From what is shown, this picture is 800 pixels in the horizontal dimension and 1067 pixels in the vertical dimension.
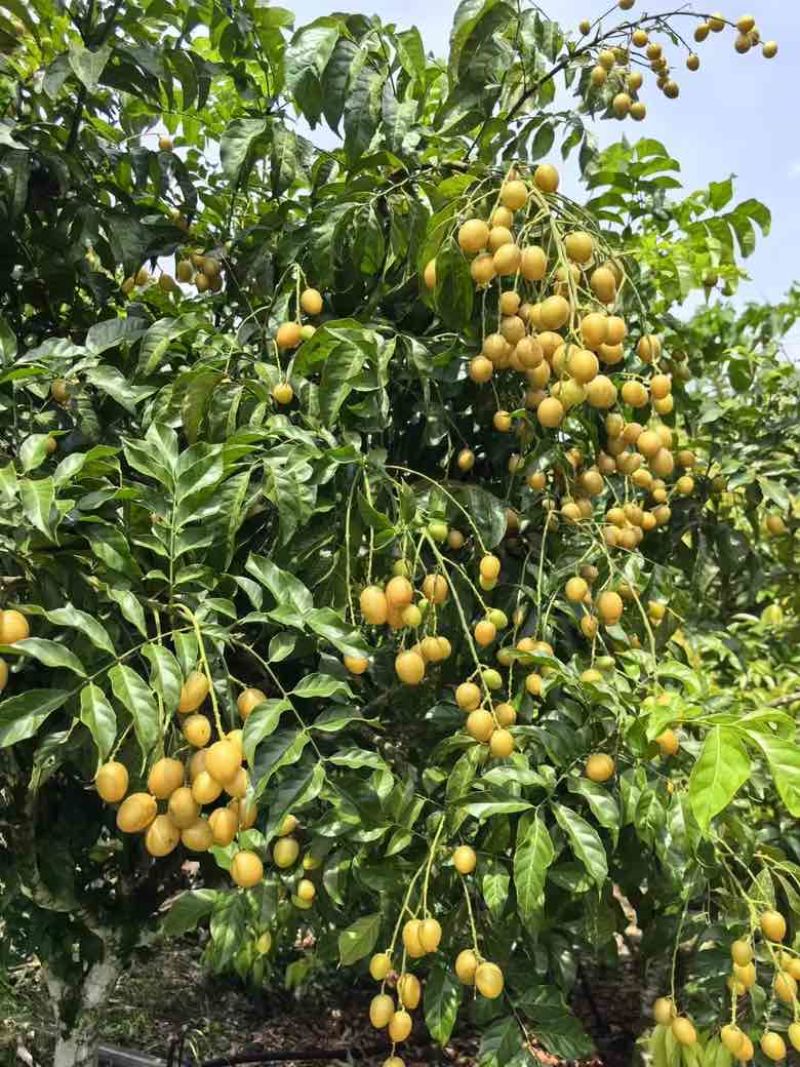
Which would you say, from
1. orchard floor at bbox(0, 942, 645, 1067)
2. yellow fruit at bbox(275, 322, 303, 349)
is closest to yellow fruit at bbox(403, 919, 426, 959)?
yellow fruit at bbox(275, 322, 303, 349)

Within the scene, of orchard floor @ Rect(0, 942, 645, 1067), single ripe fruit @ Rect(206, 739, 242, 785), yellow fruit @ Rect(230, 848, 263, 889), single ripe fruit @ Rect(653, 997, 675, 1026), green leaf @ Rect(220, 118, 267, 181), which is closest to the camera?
single ripe fruit @ Rect(206, 739, 242, 785)

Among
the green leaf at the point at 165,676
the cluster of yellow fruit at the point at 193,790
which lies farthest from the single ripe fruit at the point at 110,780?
the green leaf at the point at 165,676

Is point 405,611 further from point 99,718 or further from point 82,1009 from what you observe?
point 82,1009

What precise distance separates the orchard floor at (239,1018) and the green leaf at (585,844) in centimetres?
161

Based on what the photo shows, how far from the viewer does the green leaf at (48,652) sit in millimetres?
1010

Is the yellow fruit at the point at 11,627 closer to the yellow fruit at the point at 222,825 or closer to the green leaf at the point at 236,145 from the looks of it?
the yellow fruit at the point at 222,825

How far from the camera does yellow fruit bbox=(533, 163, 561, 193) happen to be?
4.43 feet

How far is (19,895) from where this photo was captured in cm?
196

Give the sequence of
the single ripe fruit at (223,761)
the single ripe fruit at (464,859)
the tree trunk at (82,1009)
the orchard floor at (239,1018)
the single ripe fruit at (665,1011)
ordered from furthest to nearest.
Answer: the orchard floor at (239,1018), the tree trunk at (82,1009), the single ripe fruit at (665,1011), the single ripe fruit at (464,859), the single ripe fruit at (223,761)

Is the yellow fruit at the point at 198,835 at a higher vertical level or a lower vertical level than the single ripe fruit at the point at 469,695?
lower

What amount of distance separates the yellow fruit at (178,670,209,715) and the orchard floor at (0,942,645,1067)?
1919 millimetres

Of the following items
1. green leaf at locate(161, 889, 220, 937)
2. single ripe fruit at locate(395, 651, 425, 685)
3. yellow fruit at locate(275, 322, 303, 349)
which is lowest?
green leaf at locate(161, 889, 220, 937)

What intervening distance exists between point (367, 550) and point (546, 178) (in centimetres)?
64

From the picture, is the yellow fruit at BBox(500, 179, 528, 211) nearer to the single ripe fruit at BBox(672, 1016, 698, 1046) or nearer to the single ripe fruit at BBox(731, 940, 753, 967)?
the single ripe fruit at BBox(731, 940, 753, 967)
